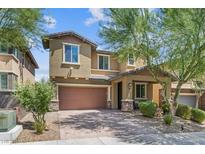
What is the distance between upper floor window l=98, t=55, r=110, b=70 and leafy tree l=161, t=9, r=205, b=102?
787 centimetres

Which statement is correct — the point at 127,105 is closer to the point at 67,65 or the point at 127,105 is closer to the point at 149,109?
the point at 149,109

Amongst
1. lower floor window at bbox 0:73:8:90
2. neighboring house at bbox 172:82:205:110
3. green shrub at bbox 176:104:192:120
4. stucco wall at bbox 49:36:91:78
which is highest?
stucco wall at bbox 49:36:91:78

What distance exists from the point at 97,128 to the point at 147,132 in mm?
2571

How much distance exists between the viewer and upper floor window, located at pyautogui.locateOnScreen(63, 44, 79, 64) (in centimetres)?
1824

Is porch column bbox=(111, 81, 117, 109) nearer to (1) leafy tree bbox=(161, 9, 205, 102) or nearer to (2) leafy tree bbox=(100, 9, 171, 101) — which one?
(2) leafy tree bbox=(100, 9, 171, 101)

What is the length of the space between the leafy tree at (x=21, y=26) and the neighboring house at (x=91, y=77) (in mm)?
4648

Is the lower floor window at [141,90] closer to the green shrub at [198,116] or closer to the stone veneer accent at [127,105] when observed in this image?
the stone veneer accent at [127,105]

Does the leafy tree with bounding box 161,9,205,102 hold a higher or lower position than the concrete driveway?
higher

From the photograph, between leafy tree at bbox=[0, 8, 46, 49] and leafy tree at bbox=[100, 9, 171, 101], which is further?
leafy tree at bbox=[100, 9, 171, 101]

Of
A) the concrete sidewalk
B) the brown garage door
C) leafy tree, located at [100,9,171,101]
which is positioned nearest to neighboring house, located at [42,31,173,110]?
the brown garage door

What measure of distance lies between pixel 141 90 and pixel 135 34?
8404mm

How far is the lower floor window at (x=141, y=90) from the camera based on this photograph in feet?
66.9

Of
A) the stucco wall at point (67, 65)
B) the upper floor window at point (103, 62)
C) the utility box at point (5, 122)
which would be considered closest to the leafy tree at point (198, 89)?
the upper floor window at point (103, 62)
